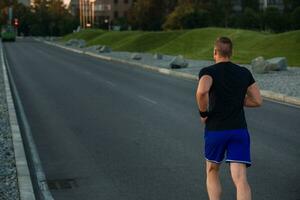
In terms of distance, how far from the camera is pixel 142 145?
412 inches

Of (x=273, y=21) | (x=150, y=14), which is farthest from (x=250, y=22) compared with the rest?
(x=150, y=14)

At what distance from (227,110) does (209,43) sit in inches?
1713

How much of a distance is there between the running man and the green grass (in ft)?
87.0

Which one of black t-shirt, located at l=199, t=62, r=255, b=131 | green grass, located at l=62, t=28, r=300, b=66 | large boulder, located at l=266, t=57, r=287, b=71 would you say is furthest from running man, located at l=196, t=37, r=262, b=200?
green grass, located at l=62, t=28, r=300, b=66

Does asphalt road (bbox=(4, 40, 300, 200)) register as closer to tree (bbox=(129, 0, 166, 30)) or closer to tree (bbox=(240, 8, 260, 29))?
tree (bbox=(240, 8, 260, 29))

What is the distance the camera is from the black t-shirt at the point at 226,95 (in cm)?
536

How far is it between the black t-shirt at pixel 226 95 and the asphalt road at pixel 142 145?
1788 millimetres

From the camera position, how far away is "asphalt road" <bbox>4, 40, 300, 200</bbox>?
7516 millimetres

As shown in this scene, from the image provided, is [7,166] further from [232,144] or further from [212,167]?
[232,144]

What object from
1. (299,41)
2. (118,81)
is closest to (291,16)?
(299,41)

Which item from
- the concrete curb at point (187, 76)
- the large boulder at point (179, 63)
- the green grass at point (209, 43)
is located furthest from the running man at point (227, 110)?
the green grass at point (209, 43)

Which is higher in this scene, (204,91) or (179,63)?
(204,91)

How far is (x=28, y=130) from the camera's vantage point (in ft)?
40.6

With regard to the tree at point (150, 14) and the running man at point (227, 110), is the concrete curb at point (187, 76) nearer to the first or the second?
the running man at point (227, 110)
